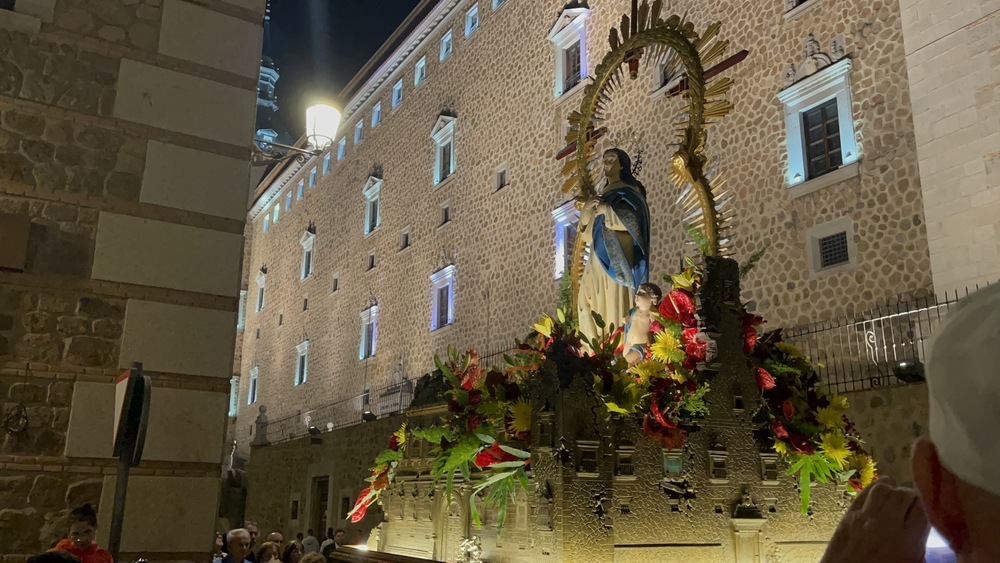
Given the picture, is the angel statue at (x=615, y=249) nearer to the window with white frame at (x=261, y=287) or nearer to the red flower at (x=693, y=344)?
the red flower at (x=693, y=344)

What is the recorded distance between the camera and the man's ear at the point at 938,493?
2.80ft

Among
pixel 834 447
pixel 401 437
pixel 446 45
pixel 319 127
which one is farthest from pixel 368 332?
pixel 834 447

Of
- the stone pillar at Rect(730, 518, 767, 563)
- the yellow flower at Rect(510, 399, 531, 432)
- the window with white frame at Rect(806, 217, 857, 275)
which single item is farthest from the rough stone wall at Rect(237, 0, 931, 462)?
the yellow flower at Rect(510, 399, 531, 432)

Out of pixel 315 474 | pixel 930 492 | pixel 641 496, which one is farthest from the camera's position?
pixel 315 474

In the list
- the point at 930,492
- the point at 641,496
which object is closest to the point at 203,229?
the point at 641,496

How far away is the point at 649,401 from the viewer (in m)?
3.92

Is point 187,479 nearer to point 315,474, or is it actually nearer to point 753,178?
point 753,178

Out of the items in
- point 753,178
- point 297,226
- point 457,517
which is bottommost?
point 457,517

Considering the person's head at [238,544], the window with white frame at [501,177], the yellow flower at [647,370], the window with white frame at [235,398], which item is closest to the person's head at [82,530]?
the person's head at [238,544]

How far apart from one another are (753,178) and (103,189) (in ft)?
29.7

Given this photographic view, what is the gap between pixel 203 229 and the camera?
20.9ft

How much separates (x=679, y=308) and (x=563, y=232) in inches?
446

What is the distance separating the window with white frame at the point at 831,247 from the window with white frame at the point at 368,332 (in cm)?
1473

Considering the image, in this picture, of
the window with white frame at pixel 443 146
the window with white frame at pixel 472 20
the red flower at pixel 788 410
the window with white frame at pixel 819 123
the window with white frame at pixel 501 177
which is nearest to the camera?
the red flower at pixel 788 410
